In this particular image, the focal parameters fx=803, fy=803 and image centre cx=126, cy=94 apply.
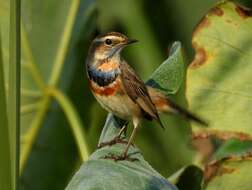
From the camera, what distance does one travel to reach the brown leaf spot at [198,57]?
6.96 ft

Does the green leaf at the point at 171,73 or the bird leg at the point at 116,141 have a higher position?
the green leaf at the point at 171,73

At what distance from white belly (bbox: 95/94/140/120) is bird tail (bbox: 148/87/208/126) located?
0.06m

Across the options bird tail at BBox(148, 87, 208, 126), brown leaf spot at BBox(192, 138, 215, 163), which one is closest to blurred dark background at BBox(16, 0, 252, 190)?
brown leaf spot at BBox(192, 138, 215, 163)

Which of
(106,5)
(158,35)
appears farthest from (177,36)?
(106,5)

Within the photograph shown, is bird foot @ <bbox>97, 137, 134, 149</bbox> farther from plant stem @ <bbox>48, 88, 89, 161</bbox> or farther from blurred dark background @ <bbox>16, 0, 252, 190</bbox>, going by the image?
blurred dark background @ <bbox>16, 0, 252, 190</bbox>

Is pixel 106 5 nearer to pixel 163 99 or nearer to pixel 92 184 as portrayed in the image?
pixel 163 99

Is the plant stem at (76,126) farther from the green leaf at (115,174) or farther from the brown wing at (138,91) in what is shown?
the brown wing at (138,91)

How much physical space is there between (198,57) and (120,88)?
0.22m

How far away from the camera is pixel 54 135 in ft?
9.16

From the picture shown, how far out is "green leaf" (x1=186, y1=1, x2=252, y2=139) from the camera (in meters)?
2.13

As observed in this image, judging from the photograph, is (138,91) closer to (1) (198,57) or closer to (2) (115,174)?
(1) (198,57)

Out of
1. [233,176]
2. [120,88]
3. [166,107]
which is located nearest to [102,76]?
[120,88]

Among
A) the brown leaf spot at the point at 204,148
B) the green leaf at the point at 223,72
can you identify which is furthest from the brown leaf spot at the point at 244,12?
the brown leaf spot at the point at 204,148

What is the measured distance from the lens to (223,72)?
2207 mm
